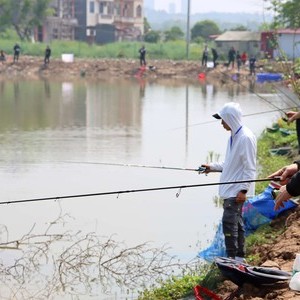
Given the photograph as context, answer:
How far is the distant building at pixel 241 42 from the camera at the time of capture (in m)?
70.3

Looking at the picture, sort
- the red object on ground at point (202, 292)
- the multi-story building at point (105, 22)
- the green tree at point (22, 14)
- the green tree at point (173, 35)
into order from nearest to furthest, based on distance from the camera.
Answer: the red object on ground at point (202, 292) < the green tree at point (22, 14) < the multi-story building at point (105, 22) < the green tree at point (173, 35)

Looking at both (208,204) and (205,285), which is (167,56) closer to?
(208,204)

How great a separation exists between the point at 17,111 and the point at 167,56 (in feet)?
131

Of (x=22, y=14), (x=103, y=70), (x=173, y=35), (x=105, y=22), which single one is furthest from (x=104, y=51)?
(x=173, y=35)

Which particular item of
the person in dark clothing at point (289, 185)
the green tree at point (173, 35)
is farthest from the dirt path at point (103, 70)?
the person in dark clothing at point (289, 185)

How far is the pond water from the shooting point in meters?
10.9

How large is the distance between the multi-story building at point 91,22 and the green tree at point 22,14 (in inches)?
205

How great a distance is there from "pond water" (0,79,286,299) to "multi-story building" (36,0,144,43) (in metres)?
55.7

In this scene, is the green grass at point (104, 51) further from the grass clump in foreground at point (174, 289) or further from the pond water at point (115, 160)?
the grass clump in foreground at point (174, 289)

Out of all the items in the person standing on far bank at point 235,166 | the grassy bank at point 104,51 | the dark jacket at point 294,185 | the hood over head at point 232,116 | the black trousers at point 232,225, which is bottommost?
the grassy bank at point 104,51

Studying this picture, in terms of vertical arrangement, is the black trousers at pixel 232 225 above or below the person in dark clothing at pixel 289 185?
below

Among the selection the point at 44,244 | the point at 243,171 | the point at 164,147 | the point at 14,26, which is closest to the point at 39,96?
the point at 164,147

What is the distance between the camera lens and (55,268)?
8891mm

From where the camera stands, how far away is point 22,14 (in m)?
78.9
